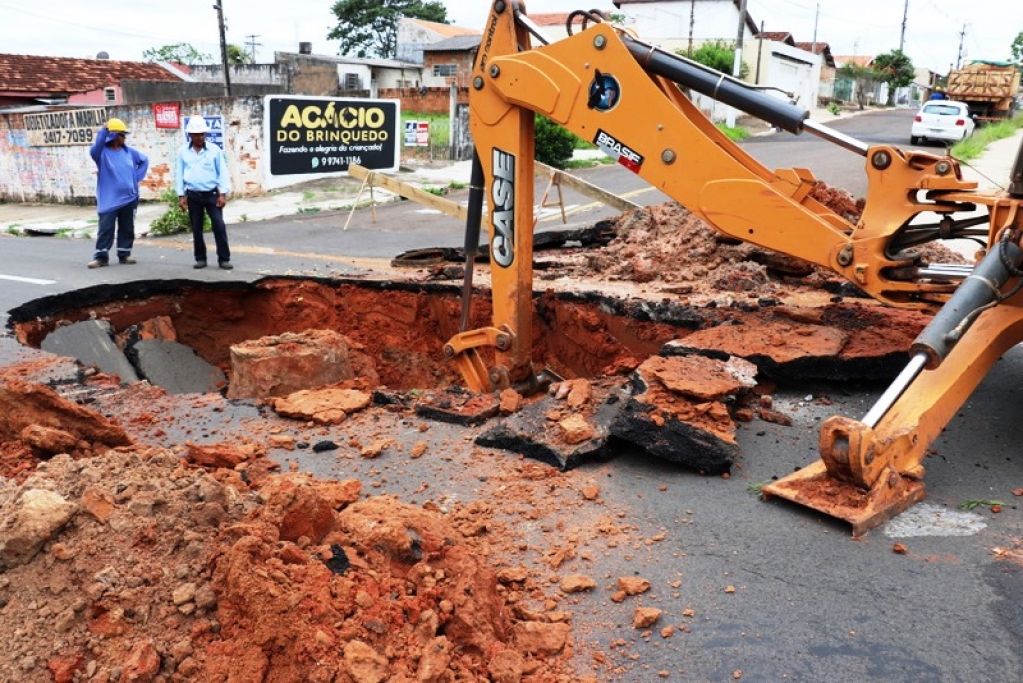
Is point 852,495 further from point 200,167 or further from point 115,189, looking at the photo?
point 115,189

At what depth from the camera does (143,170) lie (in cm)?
1094

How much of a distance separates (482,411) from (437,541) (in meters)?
2.05

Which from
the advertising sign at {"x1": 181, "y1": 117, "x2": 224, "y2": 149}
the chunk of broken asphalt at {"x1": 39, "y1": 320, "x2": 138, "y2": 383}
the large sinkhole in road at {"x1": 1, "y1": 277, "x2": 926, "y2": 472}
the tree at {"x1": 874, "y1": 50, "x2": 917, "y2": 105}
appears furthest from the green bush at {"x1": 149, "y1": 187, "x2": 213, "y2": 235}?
the tree at {"x1": 874, "y1": 50, "x2": 917, "y2": 105}

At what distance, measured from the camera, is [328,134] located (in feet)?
64.1

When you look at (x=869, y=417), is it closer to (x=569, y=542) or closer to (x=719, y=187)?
(x=569, y=542)

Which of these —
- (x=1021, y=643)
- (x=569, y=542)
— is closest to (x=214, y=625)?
(x=569, y=542)

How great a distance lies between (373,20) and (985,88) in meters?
43.3

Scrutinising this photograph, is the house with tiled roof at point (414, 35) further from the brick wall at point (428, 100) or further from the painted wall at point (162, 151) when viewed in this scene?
the painted wall at point (162, 151)

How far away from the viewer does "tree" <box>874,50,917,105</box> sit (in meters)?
57.0

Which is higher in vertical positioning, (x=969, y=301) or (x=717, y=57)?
(x=717, y=57)

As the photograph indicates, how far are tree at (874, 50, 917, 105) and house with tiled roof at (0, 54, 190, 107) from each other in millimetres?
48564

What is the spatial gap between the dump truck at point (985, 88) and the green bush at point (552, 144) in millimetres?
21948

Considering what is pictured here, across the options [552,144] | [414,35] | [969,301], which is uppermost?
[414,35]

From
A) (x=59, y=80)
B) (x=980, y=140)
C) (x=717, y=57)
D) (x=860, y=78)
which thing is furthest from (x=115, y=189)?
(x=860, y=78)
